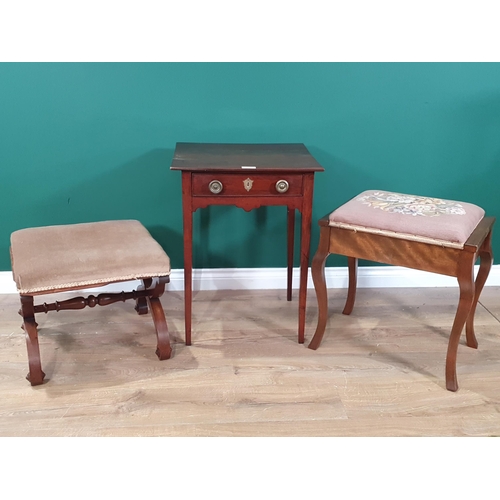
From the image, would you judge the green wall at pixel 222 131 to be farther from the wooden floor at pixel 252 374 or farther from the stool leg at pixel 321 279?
the stool leg at pixel 321 279

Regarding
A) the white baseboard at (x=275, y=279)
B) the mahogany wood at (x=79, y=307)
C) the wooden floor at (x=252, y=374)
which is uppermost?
the mahogany wood at (x=79, y=307)

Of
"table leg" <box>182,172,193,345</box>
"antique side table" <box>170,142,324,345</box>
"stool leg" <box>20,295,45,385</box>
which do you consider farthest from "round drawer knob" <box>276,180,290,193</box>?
"stool leg" <box>20,295,45,385</box>

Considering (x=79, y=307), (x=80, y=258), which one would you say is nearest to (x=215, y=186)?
(x=80, y=258)

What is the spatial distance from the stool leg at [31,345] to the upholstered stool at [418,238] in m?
1.01

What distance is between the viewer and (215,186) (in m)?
1.97

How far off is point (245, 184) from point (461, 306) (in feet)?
2.72

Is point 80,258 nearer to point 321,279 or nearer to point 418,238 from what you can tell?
point 321,279

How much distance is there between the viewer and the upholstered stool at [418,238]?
184 cm

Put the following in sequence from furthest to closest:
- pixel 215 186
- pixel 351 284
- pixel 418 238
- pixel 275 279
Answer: pixel 275 279 < pixel 351 284 < pixel 215 186 < pixel 418 238

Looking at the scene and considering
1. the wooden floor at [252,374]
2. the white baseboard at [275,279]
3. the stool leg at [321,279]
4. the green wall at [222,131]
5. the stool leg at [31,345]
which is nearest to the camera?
the wooden floor at [252,374]

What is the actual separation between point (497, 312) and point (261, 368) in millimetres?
1148

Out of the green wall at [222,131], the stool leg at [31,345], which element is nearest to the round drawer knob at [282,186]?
the green wall at [222,131]

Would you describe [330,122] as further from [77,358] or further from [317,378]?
[77,358]

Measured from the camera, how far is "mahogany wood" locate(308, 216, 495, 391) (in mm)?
1841
